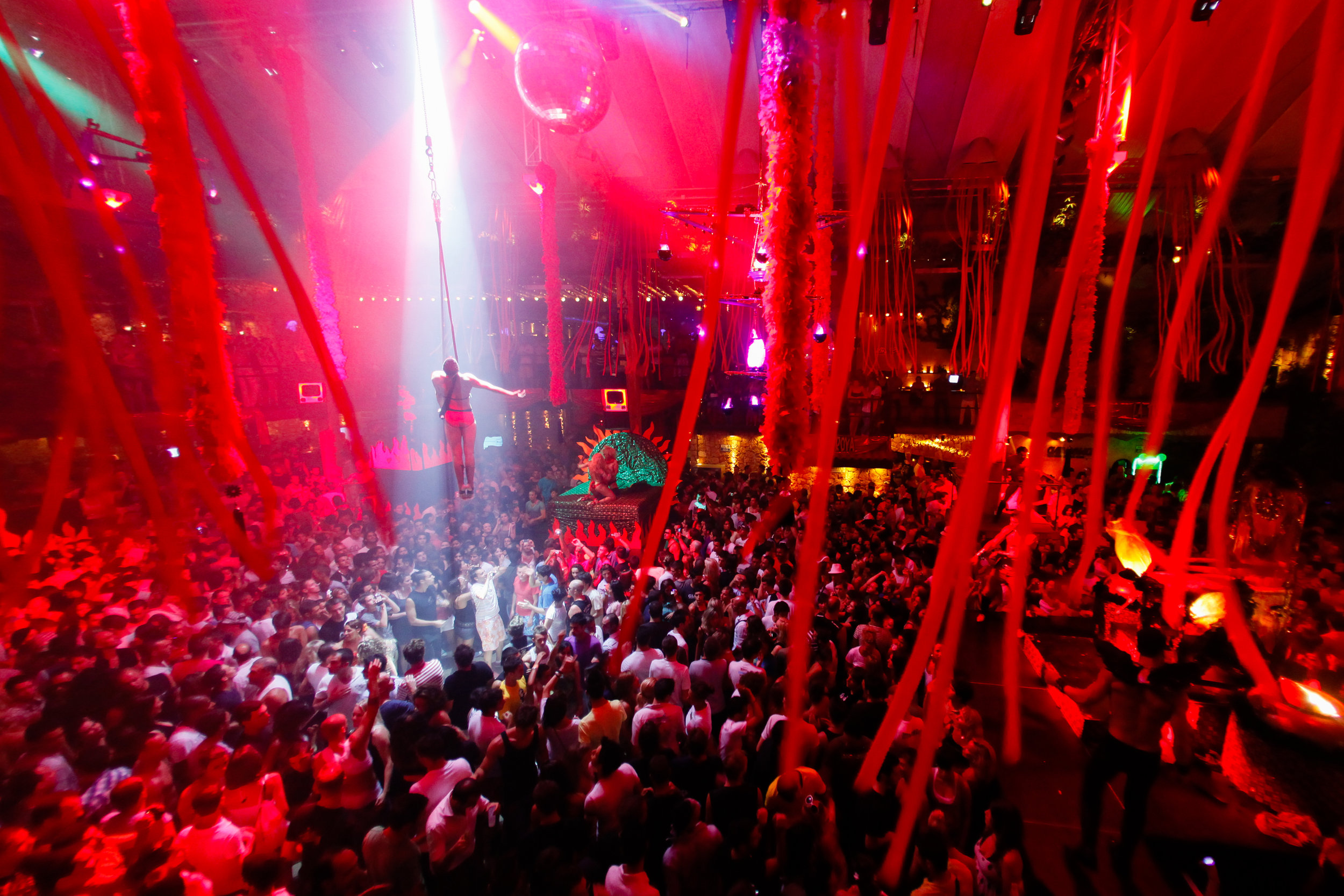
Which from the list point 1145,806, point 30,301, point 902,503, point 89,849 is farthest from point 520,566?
point 30,301

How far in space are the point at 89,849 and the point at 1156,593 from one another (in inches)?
248

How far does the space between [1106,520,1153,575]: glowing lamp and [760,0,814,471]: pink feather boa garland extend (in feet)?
11.5

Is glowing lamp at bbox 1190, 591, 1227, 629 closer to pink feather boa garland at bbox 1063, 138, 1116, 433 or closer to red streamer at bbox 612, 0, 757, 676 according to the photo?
pink feather boa garland at bbox 1063, 138, 1116, 433

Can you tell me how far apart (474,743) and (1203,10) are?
6577 mm

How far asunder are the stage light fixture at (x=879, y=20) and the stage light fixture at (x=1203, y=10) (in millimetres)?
2023

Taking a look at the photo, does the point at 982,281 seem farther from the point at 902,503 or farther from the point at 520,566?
the point at 520,566

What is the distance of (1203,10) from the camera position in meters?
3.74

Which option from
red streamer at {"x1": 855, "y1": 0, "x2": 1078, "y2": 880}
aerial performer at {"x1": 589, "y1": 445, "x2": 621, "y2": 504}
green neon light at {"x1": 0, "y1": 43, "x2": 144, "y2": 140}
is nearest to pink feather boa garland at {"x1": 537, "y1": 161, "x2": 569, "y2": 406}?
aerial performer at {"x1": 589, "y1": 445, "x2": 621, "y2": 504}

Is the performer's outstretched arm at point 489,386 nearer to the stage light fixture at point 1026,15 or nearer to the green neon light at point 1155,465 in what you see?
the stage light fixture at point 1026,15

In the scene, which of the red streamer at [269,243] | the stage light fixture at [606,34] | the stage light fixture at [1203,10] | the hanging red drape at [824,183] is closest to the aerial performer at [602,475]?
the red streamer at [269,243]

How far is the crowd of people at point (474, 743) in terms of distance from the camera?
65.9 inches

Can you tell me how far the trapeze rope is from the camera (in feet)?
13.0

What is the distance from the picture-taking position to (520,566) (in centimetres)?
421

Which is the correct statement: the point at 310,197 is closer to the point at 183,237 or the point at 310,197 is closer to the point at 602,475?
the point at 183,237
